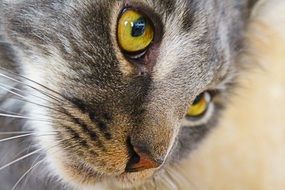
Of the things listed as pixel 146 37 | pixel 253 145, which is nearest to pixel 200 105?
pixel 146 37

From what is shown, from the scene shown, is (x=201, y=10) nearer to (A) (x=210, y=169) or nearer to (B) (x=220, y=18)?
(B) (x=220, y=18)

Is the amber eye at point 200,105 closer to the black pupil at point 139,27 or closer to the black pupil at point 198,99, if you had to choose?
the black pupil at point 198,99

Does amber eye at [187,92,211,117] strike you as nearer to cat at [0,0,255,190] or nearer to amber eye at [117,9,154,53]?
cat at [0,0,255,190]

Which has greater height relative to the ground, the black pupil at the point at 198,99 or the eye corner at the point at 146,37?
the eye corner at the point at 146,37

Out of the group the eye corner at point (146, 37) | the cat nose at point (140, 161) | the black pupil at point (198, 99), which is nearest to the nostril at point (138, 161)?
the cat nose at point (140, 161)

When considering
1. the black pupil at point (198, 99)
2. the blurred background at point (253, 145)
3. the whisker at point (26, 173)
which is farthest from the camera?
the blurred background at point (253, 145)

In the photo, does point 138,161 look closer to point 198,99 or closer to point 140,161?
point 140,161

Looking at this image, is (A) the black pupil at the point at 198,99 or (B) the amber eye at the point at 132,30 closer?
(B) the amber eye at the point at 132,30
